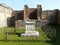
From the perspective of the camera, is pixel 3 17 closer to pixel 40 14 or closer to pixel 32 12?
pixel 40 14

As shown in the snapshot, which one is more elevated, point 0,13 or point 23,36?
point 0,13

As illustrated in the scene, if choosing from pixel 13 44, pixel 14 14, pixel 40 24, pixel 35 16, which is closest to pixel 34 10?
pixel 35 16

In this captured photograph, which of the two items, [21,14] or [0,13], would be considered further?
[21,14]

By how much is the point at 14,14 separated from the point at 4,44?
1104 inches

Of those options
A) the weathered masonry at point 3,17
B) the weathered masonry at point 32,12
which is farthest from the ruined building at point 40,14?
the weathered masonry at point 3,17

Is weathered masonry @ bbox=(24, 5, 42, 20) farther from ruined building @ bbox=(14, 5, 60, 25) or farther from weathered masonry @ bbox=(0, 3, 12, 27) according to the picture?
weathered masonry @ bbox=(0, 3, 12, 27)

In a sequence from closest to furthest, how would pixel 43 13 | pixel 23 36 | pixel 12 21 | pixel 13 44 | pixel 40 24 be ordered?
pixel 13 44, pixel 23 36, pixel 40 24, pixel 12 21, pixel 43 13

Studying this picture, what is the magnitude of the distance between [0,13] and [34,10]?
10239 millimetres

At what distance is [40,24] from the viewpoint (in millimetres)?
27922

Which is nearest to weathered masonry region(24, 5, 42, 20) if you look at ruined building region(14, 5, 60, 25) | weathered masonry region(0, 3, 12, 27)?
ruined building region(14, 5, 60, 25)

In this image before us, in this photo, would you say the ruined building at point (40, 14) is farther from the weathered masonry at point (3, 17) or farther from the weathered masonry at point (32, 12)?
the weathered masonry at point (3, 17)

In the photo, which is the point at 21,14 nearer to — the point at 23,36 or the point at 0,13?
the point at 0,13

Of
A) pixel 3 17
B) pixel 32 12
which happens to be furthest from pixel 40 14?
pixel 3 17

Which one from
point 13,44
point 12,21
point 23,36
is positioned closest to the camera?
point 13,44
